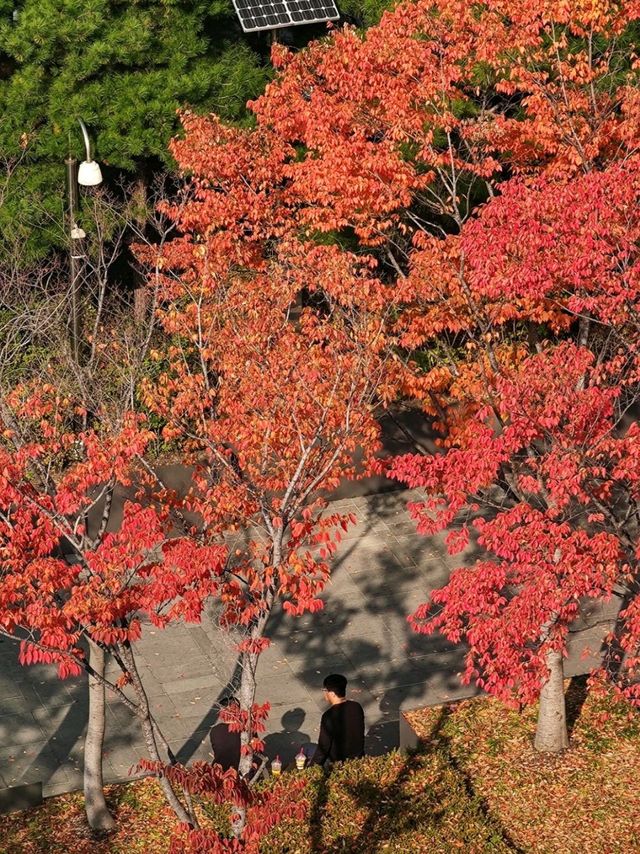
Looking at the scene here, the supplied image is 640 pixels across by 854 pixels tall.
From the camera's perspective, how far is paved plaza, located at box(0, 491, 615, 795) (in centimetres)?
1806

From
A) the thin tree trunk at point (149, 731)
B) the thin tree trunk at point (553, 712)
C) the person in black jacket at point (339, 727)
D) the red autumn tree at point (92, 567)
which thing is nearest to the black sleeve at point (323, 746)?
the person in black jacket at point (339, 727)

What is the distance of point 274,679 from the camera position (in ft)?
64.4

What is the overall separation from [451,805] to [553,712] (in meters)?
1.82

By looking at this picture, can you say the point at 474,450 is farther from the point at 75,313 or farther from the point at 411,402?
the point at 411,402

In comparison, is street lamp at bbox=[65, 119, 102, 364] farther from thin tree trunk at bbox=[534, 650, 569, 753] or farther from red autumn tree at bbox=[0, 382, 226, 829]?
thin tree trunk at bbox=[534, 650, 569, 753]

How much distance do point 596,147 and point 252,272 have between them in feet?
21.6

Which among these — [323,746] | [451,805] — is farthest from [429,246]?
[451,805]

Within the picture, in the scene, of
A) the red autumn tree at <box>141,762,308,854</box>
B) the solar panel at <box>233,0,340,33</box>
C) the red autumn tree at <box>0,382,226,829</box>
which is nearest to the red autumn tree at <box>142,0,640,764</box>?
the red autumn tree at <box>0,382,226,829</box>

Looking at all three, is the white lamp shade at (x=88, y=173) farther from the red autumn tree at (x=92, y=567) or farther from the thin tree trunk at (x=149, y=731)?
the thin tree trunk at (x=149, y=731)

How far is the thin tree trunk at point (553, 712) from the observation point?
1680 cm

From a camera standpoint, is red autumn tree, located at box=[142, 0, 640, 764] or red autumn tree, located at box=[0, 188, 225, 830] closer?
red autumn tree, located at box=[0, 188, 225, 830]

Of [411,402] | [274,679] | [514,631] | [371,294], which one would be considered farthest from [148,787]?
[411,402]

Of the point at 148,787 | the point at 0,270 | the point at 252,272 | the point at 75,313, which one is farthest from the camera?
the point at 0,270

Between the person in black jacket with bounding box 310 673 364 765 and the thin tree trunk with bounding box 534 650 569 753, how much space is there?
2185 millimetres
